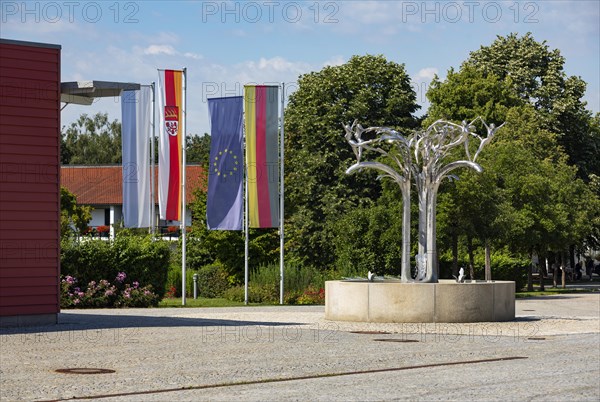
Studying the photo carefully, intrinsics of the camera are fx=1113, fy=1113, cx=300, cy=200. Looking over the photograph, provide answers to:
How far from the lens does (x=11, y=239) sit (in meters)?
21.6

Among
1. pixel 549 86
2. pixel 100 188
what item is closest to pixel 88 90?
pixel 549 86

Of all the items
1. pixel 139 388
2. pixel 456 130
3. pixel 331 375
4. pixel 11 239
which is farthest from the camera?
pixel 456 130

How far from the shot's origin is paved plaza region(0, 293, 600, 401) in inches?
485

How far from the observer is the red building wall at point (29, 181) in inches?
850

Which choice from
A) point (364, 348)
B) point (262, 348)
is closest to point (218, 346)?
point (262, 348)

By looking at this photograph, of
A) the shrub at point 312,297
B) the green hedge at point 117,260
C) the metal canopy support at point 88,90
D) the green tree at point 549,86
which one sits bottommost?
the shrub at point 312,297

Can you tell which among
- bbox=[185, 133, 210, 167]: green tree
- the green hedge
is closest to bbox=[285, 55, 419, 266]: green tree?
the green hedge

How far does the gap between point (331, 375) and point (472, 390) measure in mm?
2204

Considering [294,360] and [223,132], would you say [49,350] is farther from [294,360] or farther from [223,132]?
[223,132]

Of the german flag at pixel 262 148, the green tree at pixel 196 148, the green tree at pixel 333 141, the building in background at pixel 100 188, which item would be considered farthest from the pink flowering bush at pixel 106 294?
the green tree at pixel 196 148

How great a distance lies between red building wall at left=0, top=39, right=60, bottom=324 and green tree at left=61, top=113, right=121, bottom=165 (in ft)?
308

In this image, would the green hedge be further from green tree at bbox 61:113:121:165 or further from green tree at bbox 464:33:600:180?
green tree at bbox 61:113:121:165

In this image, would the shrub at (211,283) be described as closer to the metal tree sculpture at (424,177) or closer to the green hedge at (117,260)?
the green hedge at (117,260)

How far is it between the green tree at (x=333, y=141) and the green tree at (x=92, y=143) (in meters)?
64.5
